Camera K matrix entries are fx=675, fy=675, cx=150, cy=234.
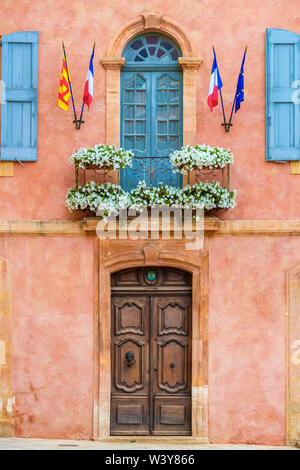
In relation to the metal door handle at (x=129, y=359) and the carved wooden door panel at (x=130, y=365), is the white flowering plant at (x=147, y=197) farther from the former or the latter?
the metal door handle at (x=129, y=359)

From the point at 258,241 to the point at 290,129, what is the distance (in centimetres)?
159

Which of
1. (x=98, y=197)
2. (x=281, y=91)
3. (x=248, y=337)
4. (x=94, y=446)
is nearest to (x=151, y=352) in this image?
(x=248, y=337)

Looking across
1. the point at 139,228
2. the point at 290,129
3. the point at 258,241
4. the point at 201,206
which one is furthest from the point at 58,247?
the point at 290,129

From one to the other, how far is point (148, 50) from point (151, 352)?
13.9 ft

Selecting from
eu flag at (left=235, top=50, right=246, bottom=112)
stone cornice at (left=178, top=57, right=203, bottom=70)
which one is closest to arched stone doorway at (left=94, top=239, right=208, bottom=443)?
eu flag at (left=235, top=50, right=246, bottom=112)

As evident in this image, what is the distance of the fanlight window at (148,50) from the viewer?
949 centimetres

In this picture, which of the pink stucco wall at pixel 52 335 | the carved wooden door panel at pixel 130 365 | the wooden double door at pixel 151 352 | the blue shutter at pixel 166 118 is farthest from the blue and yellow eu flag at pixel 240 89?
the carved wooden door panel at pixel 130 365

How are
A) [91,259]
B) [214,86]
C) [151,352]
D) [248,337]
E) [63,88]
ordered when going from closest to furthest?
[214,86] < [63,88] < [248,337] < [91,259] < [151,352]

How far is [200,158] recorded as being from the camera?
872 cm

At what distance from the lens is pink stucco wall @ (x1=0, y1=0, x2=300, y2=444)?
29.8 ft

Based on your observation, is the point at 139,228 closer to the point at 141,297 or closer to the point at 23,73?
the point at 141,297

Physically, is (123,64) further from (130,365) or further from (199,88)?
(130,365)

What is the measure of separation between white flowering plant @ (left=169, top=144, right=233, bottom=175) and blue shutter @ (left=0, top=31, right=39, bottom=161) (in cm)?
203

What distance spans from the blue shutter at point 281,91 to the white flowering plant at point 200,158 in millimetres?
739
